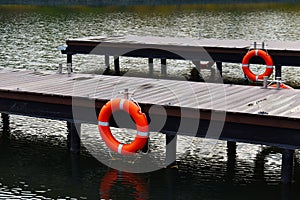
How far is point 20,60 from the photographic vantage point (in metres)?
36.8

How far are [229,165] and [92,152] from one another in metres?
3.80

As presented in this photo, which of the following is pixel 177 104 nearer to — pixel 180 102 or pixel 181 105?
pixel 181 105

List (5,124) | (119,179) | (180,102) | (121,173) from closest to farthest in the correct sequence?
1. (119,179)
2. (180,102)
3. (121,173)
4. (5,124)

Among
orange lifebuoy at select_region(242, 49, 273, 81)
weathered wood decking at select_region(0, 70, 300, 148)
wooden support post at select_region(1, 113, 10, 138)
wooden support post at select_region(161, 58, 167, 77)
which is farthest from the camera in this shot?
wooden support post at select_region(161, 58, 167, 77)

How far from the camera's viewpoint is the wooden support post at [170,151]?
54.6ft

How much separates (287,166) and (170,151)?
10.2 feet

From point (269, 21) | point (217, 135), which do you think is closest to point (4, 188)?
point (217, 135)

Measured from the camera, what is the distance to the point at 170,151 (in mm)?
16844

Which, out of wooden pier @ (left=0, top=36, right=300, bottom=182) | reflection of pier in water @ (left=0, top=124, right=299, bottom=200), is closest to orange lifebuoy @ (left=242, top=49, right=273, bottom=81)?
wooden pier @ (left=0, top=36, right=300, bottom=182)

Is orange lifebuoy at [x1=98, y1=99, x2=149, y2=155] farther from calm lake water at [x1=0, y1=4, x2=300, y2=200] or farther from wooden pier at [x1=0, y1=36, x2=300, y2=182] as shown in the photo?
calm lake water at [x1=0, y1=4, x2=300, y2=200]

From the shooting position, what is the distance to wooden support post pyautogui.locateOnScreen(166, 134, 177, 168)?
16.7m

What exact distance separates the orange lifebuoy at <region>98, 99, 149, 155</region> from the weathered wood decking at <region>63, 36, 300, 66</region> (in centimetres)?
1254

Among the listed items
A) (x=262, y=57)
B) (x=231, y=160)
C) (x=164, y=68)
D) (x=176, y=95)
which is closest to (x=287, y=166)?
(x=231, y=160)

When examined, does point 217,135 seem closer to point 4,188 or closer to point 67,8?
point 4,188
